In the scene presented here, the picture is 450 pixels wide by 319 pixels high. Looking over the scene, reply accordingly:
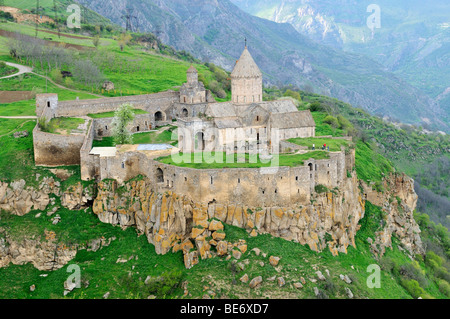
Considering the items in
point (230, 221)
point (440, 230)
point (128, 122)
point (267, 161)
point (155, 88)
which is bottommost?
point (440, 230)

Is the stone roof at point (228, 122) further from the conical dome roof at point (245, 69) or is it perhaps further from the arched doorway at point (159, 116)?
the arched doorway at point (159, 116)

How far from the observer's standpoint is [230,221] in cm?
3859

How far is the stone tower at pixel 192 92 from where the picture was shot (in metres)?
59.2

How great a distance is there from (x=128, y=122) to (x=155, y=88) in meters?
24.5

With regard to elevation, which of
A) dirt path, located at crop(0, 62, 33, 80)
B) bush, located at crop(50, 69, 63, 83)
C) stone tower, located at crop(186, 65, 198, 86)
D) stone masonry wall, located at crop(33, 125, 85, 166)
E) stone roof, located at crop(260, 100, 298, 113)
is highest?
dirt path, located at crop(0, 62, 33, 80)

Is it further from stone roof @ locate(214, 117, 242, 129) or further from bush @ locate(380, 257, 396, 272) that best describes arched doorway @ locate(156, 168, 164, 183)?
bush @ locate(380, 257, 396, 272)

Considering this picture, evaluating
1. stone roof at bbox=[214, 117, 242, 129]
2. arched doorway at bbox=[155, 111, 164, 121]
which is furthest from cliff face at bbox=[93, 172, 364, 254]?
arched doorway at bbox=[155, 111, 164, 121]

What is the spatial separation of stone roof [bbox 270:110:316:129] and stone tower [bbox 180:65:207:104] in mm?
12187

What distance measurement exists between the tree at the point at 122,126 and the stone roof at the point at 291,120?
13.0 m

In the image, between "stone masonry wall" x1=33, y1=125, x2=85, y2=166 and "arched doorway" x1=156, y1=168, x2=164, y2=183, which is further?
"stone masonry wall" x1=33, y1=125, x2=85, y2=166

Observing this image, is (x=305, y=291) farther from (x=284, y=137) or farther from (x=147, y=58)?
(x=147, y=58)

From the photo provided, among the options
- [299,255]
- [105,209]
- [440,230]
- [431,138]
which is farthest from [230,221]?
[431,138]

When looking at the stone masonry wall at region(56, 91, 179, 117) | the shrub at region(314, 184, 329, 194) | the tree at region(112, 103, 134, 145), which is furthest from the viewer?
the stone masonry wall at region(56, 91, 179, 117)

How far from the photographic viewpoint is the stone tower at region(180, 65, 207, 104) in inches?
2331
